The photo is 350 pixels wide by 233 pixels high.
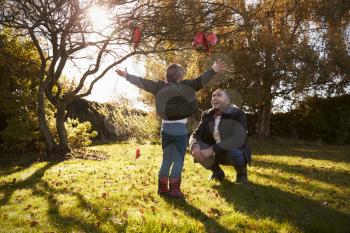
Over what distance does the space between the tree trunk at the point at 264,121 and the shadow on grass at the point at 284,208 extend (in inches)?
812

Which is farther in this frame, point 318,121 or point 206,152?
point 318,121

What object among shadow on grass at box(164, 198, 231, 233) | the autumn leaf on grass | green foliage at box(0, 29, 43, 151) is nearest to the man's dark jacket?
shadow on grass at box(164, 198, 231, 233)

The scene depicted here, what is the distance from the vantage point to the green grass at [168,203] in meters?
5.25

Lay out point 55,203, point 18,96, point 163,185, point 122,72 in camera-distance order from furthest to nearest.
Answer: point 18,96, point 163,185, point 122,72, point 55,203

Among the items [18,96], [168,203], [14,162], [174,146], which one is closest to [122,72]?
[174,146]

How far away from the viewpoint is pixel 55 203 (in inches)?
256

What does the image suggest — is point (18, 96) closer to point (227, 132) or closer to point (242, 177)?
point (227, 132)

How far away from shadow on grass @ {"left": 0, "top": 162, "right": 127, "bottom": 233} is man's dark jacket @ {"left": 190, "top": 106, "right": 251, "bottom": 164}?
7.79 ft

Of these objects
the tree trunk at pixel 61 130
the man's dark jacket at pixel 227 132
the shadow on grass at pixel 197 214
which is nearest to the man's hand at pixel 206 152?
the man's dark jacket at pixel 227 132

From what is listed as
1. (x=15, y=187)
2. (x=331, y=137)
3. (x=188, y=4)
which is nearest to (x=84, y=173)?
(x=15, y=187)

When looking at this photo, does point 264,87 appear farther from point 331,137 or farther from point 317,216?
point 317,216

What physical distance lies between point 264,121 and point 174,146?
22.5 metres

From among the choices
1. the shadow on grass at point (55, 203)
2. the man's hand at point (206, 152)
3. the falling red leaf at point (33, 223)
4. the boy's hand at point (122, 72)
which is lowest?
the falling red leaf at point (33, 223)

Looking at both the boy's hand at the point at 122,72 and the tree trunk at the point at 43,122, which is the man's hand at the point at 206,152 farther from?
the tree trunk at the point at 43,122
